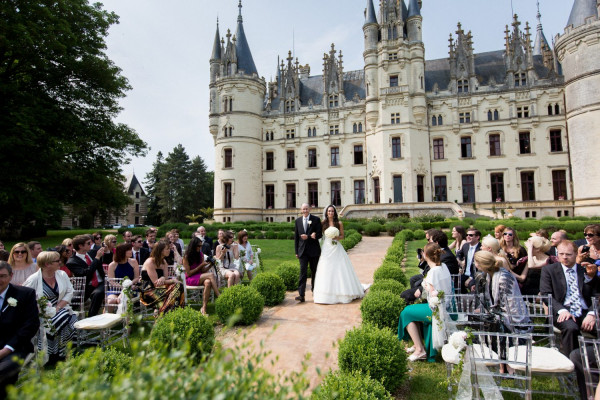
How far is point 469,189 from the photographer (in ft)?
101

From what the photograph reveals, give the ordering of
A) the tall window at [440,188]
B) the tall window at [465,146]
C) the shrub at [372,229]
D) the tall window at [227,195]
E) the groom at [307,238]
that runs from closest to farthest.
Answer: the groom at [307,238], the shrub at [372,229], the tall window at [465,146], the tall window at [440,188], the tall window at [227,195]

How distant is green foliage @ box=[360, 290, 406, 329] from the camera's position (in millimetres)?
5188

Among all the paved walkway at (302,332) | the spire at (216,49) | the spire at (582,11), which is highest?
the spire at (216,49)

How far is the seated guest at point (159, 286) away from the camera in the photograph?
624cm

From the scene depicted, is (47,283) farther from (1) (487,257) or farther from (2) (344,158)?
(2) (344,158)

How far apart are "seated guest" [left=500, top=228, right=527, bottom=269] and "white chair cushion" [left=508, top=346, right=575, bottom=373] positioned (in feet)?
8.57

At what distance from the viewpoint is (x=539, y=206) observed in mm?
28500

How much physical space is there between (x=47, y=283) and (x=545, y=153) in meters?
35.1

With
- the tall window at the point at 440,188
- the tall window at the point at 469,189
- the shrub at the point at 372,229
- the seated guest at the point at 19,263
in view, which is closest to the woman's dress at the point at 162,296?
→ the seated guest at the point at 19,263

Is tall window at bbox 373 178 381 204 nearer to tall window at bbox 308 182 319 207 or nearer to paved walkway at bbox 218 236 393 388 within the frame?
tall window at bbox 308 182 319 207

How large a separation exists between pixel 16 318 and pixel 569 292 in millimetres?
6805

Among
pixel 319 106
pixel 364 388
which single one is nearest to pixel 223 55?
pixel 319 106

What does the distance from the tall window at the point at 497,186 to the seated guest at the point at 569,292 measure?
29.0 m

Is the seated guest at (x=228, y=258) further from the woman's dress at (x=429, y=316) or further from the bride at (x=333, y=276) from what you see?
the woman's dress at (x=429, y=316)
